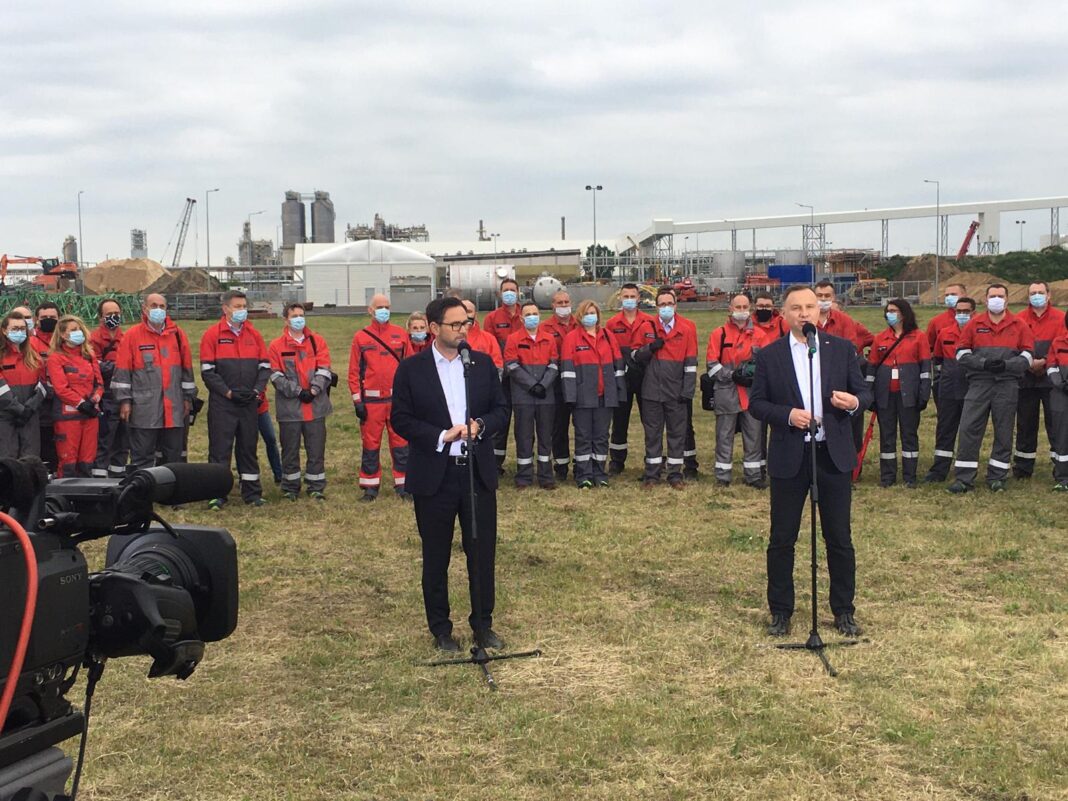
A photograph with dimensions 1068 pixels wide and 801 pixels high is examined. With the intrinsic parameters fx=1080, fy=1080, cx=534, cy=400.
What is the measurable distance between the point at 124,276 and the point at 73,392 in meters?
61.7

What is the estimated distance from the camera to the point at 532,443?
11609mm

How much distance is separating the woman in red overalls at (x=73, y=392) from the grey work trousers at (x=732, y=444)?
20.8 ft

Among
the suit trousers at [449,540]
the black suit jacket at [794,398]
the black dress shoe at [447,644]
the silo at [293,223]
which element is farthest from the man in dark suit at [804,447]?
the silo at [293,223]

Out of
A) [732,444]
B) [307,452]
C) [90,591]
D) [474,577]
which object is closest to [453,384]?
[474,577]

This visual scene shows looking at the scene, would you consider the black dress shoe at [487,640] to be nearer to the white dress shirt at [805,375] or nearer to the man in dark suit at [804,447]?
the man in dark suit at [804,447]

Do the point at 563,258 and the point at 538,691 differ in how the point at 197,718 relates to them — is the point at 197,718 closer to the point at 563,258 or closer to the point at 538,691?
the point at 538,691

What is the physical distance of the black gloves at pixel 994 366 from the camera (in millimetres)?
10508

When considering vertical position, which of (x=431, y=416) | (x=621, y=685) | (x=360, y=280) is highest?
(x=360, y=280)

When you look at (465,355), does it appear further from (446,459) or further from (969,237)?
(969,237)

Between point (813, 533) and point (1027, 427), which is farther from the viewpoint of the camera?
point (1027, 427)

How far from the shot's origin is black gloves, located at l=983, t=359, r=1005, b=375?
10508mm

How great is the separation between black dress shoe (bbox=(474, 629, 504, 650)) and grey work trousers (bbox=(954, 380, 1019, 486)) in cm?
620

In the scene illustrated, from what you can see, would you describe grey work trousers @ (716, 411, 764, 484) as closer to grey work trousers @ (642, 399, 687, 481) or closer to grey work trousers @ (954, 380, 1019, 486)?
grey work trousers @ (642, 399, 687, 481)

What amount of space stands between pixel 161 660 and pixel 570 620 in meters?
4.30
